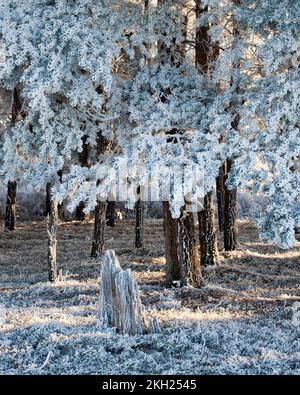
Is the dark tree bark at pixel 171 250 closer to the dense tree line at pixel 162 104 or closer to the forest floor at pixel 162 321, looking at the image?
the dense tree line at pixel 162 104

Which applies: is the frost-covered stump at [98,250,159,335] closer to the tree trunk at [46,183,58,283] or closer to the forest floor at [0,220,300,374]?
the forest floor at [0,220,300,374]

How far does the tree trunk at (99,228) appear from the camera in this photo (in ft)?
63.5

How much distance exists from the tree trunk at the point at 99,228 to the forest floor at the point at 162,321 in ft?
1.79

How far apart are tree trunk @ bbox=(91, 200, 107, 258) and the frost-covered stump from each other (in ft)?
29.8

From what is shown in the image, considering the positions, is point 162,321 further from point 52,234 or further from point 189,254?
point 52,234

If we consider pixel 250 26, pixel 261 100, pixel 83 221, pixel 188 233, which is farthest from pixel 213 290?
pixel 83 221

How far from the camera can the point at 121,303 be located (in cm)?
983

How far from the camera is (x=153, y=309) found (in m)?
11.9

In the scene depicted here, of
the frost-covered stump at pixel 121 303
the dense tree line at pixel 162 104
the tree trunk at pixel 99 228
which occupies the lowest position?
the frost-covered stump at pixel 121 303

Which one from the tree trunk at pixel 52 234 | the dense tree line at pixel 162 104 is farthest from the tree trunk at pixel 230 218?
the tree trunk at pixel 52 234

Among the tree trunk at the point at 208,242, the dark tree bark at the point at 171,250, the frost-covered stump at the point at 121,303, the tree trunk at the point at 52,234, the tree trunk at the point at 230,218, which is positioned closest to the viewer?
the frost-covered stump at the point at 121,303

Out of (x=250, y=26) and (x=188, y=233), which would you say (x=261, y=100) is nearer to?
(x=250, y=26)

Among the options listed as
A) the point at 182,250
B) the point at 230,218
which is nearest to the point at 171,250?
the point at 182,250
